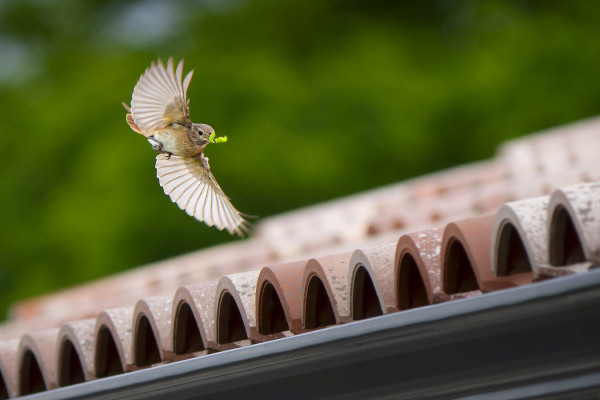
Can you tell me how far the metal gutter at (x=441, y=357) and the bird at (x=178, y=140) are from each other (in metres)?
0.26

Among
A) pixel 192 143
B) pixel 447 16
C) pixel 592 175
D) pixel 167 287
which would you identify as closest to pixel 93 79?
pixel 447 16

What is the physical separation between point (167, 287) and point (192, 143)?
342 cm

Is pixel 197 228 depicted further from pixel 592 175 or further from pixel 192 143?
pixel 192 143

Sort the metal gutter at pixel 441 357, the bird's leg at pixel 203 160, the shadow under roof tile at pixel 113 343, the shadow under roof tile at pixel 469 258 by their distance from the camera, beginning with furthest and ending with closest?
the shadow under roof tile at pixel 113 343
the bird's leg at pixel 203 160
the shadow under roof tile at pixel 469 258
the metal gutter at pixel 441 357

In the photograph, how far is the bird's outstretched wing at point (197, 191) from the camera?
209cm

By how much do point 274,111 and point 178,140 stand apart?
13.2 m

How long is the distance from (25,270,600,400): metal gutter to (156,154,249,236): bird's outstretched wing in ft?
0.88

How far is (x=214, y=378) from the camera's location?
2.00 meters

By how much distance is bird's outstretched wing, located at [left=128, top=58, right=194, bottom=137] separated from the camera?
6.31 feet

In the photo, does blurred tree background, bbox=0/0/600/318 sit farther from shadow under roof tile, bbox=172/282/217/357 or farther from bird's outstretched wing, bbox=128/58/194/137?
bird's outstretched wing, bbox=128/58/194/137

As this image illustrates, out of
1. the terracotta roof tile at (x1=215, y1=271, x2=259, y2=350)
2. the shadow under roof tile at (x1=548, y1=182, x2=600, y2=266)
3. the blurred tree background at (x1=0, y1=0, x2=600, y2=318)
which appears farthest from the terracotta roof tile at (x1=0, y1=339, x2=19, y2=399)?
the blurred tree background at (x1=0, y1=0, x2=600, y2=318)

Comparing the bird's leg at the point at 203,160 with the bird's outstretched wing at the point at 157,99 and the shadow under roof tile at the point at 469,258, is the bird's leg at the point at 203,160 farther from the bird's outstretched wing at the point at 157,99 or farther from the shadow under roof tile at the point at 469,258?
the shadow under roof tile at the point at 469,258

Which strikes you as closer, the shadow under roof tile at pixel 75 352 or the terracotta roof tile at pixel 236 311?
the terracotta roof tile at pixel 236 311

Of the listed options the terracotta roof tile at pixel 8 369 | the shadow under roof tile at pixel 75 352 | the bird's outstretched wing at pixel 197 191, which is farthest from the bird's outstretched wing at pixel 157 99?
the terracotta roof tile at pixel 8 369
